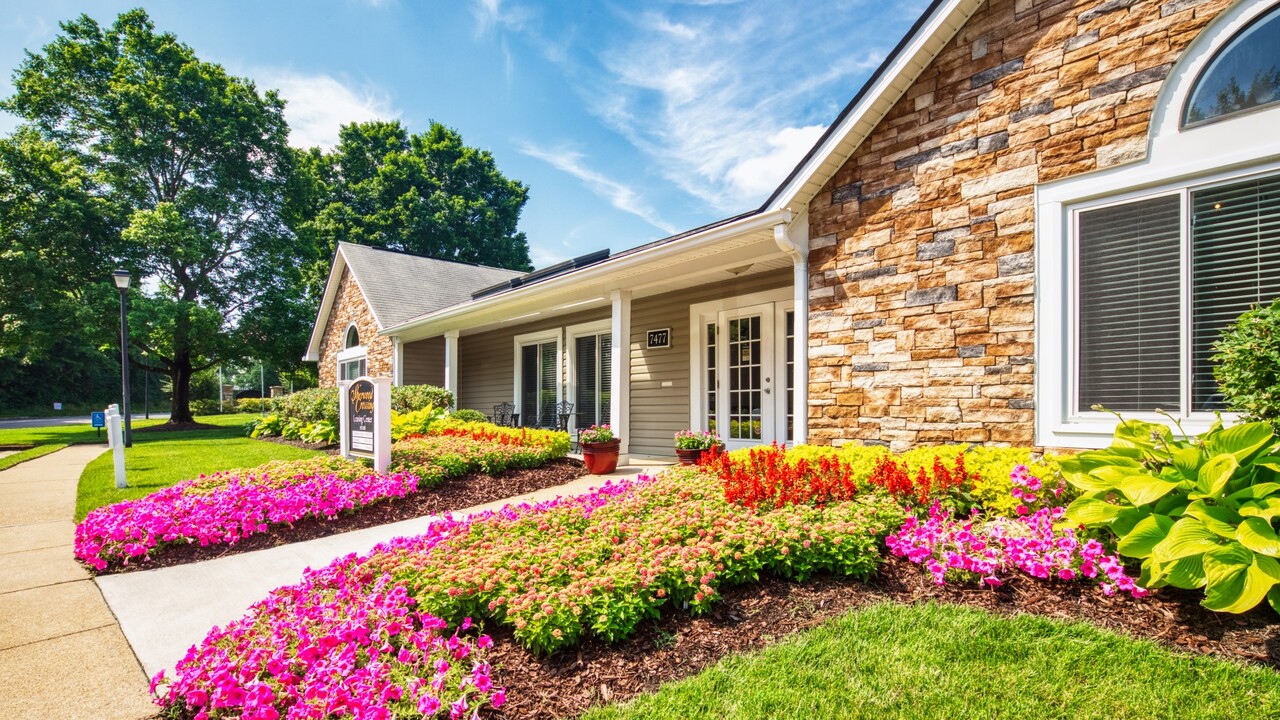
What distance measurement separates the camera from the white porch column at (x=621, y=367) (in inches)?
305

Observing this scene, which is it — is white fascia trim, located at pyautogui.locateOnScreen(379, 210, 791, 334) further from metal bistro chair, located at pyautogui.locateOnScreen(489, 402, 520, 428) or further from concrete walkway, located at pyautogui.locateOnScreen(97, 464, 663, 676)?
concrete walkway, located at pyautogui.locateOnScreen(97, 464, 663, 676)

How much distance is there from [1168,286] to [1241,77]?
4.39ft

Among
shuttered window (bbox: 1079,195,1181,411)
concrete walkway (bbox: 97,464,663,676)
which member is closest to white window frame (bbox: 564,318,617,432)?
concrete walkway (bbox: 97,464,663,676)

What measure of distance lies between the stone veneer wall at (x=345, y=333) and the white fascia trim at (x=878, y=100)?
34.3 ft

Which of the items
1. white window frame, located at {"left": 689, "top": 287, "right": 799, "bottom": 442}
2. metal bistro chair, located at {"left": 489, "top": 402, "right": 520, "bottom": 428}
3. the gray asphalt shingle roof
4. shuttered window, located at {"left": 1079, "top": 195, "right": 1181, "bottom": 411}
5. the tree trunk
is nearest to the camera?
shuttered window, located at {"left": 1079, "top": 195, "right": 1181, "bottom": 411}

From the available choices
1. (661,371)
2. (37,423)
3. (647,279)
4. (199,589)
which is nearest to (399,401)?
(661,371)

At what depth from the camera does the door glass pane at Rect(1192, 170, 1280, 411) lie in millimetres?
3465

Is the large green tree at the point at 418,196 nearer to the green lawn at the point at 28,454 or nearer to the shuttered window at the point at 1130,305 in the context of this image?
the green lawn at the point at 28,454

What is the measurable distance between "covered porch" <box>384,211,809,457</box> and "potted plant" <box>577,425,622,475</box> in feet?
1.36

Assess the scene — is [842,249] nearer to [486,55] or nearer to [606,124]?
[486,55]

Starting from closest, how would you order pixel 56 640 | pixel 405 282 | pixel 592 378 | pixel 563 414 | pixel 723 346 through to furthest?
1. pixel 56 640
2. pixel 723 346
3. pixel 563 414
4. pixel 592 378
5. pixel 405 282

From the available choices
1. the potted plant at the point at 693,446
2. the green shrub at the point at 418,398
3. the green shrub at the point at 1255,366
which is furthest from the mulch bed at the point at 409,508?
the green shrub at the point at 1255,366

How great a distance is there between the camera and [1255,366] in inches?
118

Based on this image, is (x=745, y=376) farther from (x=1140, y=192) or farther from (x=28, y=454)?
(x=28, y=454)
